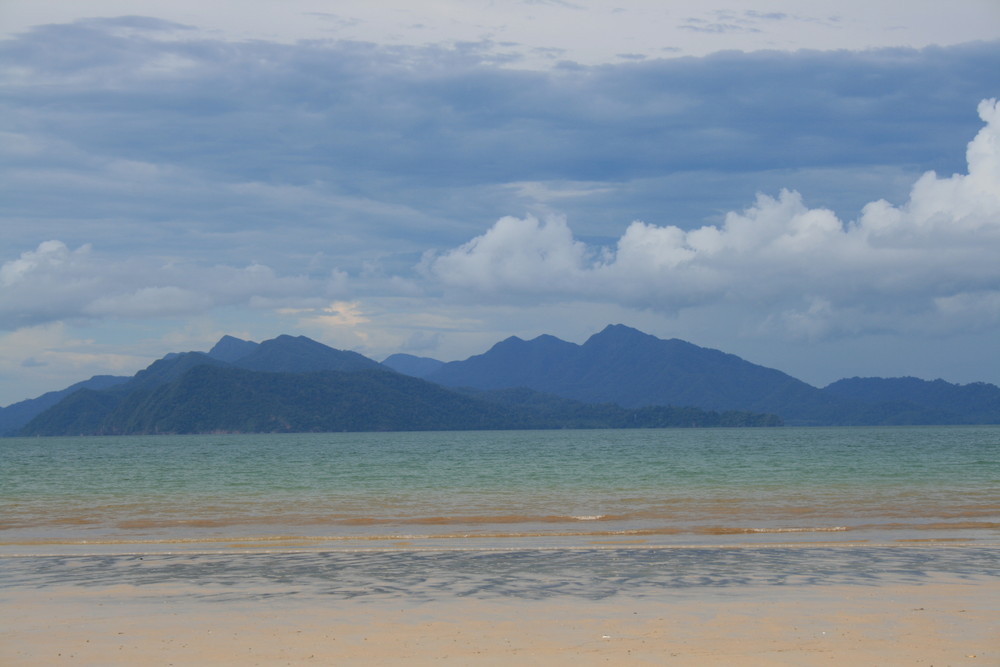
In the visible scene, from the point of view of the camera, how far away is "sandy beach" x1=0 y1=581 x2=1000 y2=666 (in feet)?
43.0

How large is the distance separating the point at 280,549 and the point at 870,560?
16.1 m

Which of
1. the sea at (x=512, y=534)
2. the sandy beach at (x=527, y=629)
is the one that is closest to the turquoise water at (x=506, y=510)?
the sea at (x=512, y=534)

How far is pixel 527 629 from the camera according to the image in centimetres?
1468

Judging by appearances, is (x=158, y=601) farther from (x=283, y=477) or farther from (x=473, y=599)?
(x=283, y=477)

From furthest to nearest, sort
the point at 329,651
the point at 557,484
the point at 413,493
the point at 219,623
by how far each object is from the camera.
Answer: the point at 557,484 → the point at 413,493 → the point at 219,623 → the point at 329,651

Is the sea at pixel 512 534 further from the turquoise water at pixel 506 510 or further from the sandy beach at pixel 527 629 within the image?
the sandy beach at pixel 527 629

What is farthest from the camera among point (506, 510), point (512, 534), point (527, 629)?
point (506, 510)

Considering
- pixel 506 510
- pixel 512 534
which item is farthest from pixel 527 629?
pixel 506 510

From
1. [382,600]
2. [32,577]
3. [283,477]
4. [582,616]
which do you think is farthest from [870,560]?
[283,477]

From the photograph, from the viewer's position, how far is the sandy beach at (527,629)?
13.1 metres

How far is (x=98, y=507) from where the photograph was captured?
45125 mm

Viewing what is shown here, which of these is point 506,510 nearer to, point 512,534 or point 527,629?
point 512,534

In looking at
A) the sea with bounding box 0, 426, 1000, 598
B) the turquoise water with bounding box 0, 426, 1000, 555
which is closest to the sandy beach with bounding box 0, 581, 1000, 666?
the sea with bounding box 0, 426, 1000, 598

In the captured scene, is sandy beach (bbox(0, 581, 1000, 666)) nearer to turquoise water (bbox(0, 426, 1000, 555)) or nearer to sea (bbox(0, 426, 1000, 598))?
sea (bbox(0, 426, 1000, 598))
